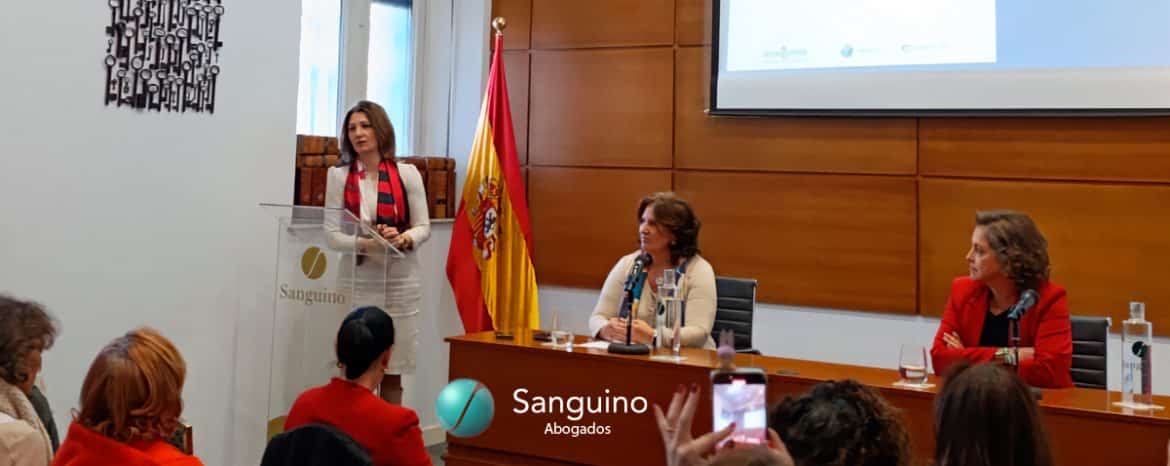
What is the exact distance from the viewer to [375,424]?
2.46 meters

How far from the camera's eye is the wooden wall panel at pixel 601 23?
5828 millimetres

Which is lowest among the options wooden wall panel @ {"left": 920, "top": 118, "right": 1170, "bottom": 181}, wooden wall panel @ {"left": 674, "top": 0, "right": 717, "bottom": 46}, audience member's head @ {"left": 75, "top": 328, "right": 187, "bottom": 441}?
audience member's head @ {"left": 75, "top": 328, "right": 187, "bottom": 441}

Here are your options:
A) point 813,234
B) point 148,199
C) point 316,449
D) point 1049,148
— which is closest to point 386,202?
point 148,199

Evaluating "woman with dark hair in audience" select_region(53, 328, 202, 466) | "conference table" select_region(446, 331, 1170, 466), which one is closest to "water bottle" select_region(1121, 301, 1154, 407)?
"conference table" select_region(446, 331, 1170, 466)

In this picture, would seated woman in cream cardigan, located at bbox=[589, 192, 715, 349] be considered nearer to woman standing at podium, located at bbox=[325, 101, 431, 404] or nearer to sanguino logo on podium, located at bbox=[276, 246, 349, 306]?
woman standing at podium, located at bbox=[325, 101, 431, 404]

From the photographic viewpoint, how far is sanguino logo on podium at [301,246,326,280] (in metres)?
4.28

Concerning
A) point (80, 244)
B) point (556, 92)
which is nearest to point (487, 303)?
point (556, 92)

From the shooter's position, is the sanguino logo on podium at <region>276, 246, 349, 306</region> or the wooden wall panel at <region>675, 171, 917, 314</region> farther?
the wooden wall panel at <region>675, 171, 917, 314</region>

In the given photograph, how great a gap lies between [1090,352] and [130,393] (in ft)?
9.93

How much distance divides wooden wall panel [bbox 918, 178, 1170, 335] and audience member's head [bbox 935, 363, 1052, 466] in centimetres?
317

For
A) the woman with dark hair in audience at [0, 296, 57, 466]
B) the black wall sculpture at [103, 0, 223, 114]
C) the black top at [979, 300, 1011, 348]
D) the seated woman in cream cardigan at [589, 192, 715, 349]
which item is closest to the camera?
the woman with dark hair in audience at [0, 296, 57, 466]

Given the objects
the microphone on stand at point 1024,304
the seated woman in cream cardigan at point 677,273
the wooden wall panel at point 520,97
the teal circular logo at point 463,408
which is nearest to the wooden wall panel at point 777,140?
the wooden wall panel at point 520,97

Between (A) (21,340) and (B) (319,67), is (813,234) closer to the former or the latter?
(B) (319,67)

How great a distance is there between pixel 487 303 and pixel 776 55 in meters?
1.91
